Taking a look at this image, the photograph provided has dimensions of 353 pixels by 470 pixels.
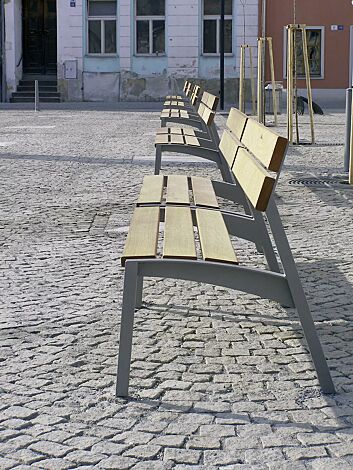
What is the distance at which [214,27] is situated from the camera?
127 feet

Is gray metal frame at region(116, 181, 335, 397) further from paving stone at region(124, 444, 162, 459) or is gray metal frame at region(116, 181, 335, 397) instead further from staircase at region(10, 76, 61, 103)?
staircase at region(10, 76, 61, 103)

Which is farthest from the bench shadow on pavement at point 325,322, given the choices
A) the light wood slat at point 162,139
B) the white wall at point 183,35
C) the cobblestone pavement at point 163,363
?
the white wall at point 183,35

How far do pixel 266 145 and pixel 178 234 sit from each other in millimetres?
584

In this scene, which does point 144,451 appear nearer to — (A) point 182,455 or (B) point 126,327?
(A) point 182,455

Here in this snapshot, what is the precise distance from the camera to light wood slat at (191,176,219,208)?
17.9 feet

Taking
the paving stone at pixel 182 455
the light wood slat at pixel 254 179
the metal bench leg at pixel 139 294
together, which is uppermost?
the light wood slat at pixel 254 179

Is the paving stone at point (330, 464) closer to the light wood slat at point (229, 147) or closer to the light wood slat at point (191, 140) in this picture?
the light wood slat at point (229, 147)

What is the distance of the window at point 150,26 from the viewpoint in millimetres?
38781

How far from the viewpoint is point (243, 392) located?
167 inches

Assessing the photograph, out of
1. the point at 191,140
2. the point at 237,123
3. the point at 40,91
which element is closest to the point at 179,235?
the point at 237,123

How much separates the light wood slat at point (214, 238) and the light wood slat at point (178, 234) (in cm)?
5

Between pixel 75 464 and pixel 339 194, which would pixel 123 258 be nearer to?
pixel 75 464

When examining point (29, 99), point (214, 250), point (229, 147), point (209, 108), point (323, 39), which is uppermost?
point (323, 39)

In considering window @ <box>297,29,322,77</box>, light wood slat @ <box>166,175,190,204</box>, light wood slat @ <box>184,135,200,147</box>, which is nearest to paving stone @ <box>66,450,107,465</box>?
light wood slat @ <box>166,175,190,204</box>
